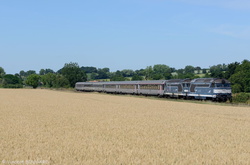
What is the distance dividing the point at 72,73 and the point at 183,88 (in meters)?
125

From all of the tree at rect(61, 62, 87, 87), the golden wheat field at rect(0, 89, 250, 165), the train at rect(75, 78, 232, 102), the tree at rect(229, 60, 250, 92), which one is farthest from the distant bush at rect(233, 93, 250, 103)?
the tree at rect(61, 62, 87, 87)

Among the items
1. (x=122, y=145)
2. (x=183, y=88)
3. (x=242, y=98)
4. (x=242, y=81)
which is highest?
(x=242, y=81)

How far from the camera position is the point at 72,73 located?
173m

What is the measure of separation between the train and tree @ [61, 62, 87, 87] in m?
90.7

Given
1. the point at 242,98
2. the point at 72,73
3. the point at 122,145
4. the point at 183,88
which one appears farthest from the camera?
the point at 72,73

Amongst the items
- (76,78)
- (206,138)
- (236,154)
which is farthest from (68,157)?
(76,78)

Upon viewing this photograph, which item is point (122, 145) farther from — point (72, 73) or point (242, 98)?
point (72, 73)

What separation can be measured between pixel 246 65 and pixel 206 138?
119m

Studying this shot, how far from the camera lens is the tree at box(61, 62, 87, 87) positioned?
563 ft

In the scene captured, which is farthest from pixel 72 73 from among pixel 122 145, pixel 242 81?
pixel 122 145

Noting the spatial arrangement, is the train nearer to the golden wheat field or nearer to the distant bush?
the distant bush

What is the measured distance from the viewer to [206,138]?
15773 mm

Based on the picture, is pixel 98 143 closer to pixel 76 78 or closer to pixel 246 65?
pixel 246 65

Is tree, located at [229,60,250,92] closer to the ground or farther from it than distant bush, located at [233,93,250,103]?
farther from it
